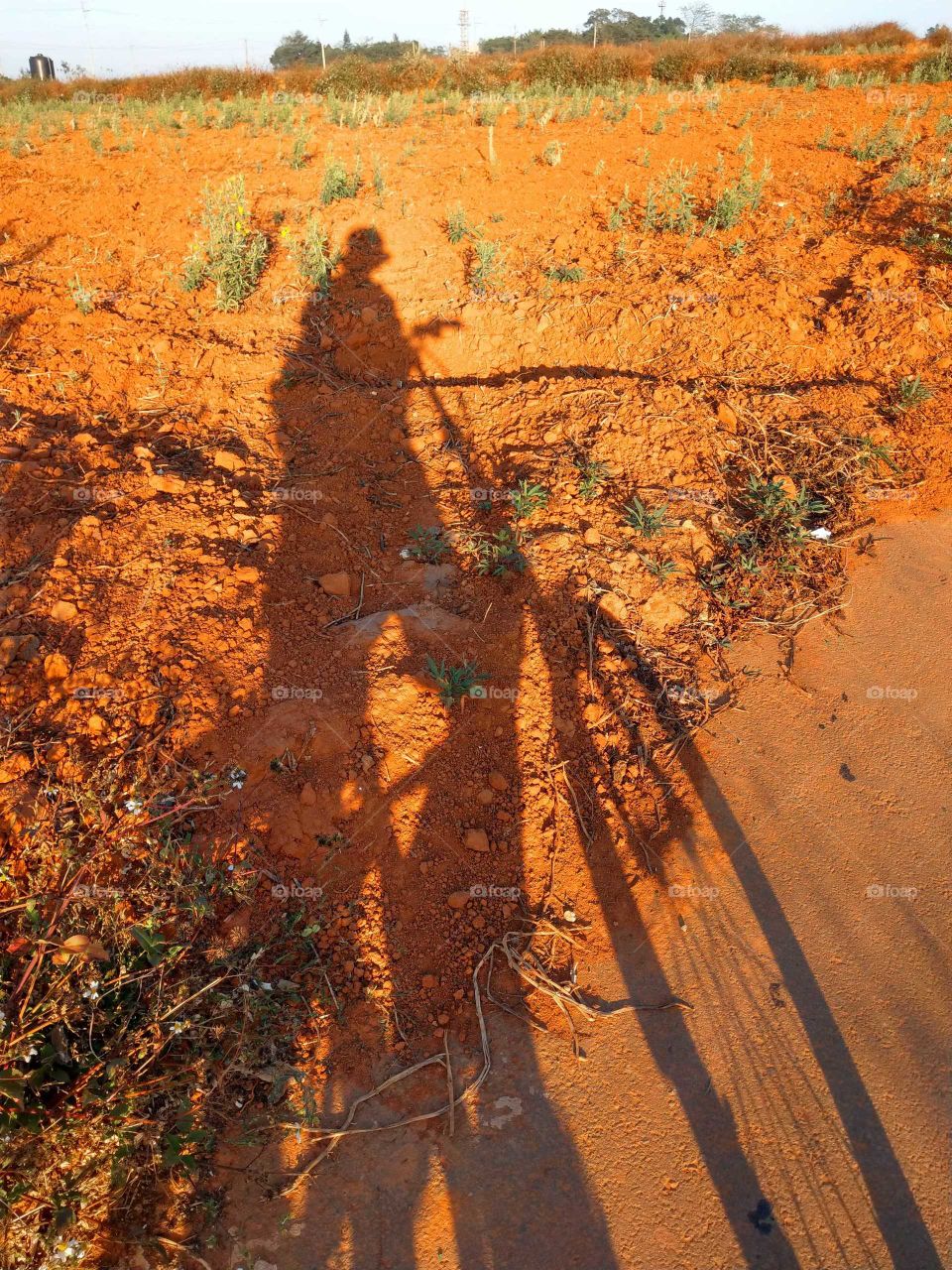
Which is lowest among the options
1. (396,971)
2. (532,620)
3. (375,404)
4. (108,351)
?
(396,971)

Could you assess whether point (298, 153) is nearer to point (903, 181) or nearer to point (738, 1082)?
point (903, 181)

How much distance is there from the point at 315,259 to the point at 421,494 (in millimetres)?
2619

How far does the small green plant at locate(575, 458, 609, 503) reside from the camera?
15.3 ft

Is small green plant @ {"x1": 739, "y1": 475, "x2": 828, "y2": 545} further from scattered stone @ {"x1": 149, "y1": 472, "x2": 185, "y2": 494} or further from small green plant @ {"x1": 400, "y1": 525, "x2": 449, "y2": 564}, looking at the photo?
scattered stone @ {"x1": 149, "y1": 472, "x2": 185, "y2": 494}

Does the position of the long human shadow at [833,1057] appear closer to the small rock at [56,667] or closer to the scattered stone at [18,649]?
the small rock at [56,667]

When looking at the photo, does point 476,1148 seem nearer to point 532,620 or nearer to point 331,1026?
point 331,1026

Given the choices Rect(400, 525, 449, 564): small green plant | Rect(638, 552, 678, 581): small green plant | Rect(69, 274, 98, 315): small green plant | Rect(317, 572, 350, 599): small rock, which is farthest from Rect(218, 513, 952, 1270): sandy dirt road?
Rect(69, 274, 98, 315): small green plant

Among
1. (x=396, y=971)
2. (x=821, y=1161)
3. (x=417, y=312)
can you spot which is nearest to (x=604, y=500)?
(x=417, y=312)

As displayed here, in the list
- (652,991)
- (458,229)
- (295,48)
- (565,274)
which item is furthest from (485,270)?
(295,48)

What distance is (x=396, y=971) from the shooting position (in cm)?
302

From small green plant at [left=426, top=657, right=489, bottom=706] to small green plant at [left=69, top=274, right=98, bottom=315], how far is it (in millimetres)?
4085

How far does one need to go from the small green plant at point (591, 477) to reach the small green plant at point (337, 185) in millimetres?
4364

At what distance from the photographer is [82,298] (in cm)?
571

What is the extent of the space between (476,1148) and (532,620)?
2337mm
